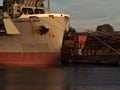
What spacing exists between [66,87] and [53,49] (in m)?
24.6

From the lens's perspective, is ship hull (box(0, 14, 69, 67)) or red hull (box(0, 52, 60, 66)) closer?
red hull (box(0, 52, 60, 66))

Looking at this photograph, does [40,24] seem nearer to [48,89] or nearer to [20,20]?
[20,20]

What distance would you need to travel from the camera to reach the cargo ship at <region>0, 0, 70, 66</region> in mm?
56406

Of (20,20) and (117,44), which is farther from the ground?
(20,20)

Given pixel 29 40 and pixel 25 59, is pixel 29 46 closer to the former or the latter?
pixel 29 40

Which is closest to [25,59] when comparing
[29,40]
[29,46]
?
[29,46]

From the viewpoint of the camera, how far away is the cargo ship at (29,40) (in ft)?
185

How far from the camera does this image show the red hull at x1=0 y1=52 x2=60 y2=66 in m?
56.2

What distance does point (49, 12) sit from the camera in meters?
61.9

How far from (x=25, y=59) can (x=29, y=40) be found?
8.53ft

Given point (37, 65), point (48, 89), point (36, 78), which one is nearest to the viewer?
point (48, 89)

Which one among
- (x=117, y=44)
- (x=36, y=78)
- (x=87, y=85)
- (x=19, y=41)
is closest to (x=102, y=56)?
(x=117, y=44)

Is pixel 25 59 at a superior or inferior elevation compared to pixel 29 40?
inferior

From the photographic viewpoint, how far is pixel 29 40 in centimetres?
5694
